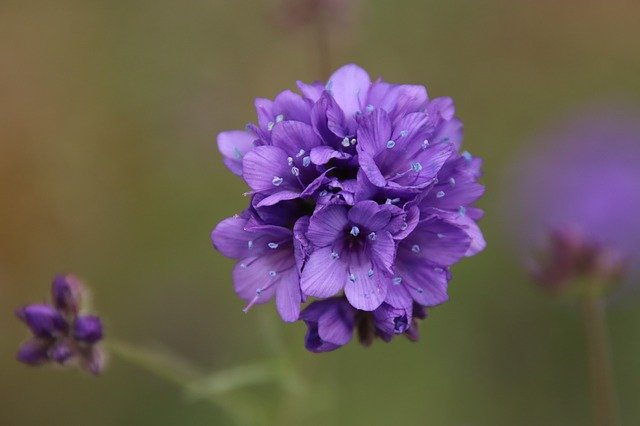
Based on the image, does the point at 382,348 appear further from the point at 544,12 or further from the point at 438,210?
the point at 544,12

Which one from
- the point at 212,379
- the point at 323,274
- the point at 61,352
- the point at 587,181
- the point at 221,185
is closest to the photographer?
the point at 323,274

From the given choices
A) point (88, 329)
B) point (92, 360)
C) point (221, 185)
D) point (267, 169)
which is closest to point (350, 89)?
point (267, 169)

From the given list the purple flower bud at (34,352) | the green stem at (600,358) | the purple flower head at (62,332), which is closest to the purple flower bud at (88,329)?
the purple flower head at (62,332)

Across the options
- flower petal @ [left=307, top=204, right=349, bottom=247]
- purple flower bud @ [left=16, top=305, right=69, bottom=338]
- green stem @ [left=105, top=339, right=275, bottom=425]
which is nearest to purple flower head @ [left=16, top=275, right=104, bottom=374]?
purple flower bud @ [left=16, top=305, right=69, bottom=338]

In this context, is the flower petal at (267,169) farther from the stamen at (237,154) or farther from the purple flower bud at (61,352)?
the purple flower bud at (61,352)

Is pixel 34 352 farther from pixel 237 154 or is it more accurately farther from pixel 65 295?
pixel 237 154

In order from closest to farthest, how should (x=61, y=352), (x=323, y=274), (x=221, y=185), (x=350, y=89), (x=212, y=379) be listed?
(x=323, y=274) → (x=350, y=89) → (x=61, y=352) → (x=212, y=379) → (x=221, y=185)

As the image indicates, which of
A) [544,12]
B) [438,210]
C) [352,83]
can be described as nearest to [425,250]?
[438,210]
